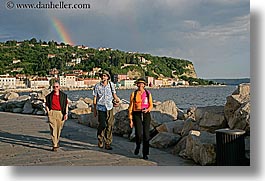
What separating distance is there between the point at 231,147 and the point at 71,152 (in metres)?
2.97

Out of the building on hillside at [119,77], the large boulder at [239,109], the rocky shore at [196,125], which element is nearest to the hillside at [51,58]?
the building on hillside at [119,77]

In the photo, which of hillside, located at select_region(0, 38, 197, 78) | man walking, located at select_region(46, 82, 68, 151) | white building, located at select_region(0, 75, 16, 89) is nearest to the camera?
man walking, located at select_region(46, 82, 68, 151)

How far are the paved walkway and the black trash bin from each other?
769 mm

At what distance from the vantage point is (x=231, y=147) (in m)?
5.83

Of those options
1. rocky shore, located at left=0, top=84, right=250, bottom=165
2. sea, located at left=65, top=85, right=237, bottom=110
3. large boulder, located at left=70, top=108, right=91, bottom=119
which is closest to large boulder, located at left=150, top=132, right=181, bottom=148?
rocky shore, located at left=0, top=84, right=250, bottom=165

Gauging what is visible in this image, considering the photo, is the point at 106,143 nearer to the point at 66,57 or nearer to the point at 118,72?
the point at 118,72

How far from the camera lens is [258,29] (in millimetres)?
5891

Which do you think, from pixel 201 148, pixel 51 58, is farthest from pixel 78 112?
pixel 51 58

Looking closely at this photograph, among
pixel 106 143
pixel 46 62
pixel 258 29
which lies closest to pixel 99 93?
pixel 106 143

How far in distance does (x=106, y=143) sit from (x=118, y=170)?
1.43 meters

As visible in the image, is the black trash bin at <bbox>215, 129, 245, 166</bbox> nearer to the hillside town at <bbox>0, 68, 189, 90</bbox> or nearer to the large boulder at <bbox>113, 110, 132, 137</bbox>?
the large boulder at <bbox>113, 110, 132, 137</bbox>

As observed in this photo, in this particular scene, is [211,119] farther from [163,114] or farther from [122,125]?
[122,125]

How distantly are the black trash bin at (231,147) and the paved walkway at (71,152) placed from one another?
77 cm

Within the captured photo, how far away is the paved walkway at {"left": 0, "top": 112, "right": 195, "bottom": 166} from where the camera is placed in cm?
641
